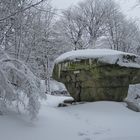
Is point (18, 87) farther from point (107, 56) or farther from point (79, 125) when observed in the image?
point (107, 56)

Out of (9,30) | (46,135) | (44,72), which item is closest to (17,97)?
(46,135)

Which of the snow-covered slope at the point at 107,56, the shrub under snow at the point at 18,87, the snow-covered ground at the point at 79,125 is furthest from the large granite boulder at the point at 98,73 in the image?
the shrub under snow at the point at 18,87

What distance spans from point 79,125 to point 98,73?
3108 mm

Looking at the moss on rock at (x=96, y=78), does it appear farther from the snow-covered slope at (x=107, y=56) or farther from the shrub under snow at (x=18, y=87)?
the shrub under snow at (x=18, y=87)

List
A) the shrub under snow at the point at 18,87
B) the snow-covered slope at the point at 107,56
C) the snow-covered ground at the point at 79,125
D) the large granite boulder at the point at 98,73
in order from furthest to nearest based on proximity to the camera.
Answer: the large granite boulder at the point at 98,73 < the snow-covered slope at the point at 107,56 < the shrub under snow at the point at 18,87 < the snow-covered ground at the point at 79,125

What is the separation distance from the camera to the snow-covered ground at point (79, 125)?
652cm

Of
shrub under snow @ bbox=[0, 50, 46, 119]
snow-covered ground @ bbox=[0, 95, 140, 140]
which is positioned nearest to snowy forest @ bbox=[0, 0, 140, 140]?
Result: snow-covered ground @ bbox=[0, 95, 140, 140]

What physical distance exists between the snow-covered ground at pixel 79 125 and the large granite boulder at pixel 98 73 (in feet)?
3.50

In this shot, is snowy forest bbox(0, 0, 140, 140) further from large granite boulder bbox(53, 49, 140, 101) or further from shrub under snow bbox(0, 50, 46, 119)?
shrub under snow bbox(0, 50, 46, 119)

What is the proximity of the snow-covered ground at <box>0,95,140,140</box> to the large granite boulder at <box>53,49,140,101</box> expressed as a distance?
1065mm

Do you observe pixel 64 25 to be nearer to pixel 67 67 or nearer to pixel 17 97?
pixel 67 67

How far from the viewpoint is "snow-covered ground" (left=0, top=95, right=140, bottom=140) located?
21.4 feet

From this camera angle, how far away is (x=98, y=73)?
10.5 m

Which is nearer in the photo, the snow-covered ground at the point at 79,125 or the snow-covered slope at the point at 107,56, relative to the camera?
the snow-covered ground at the point at 79,125
